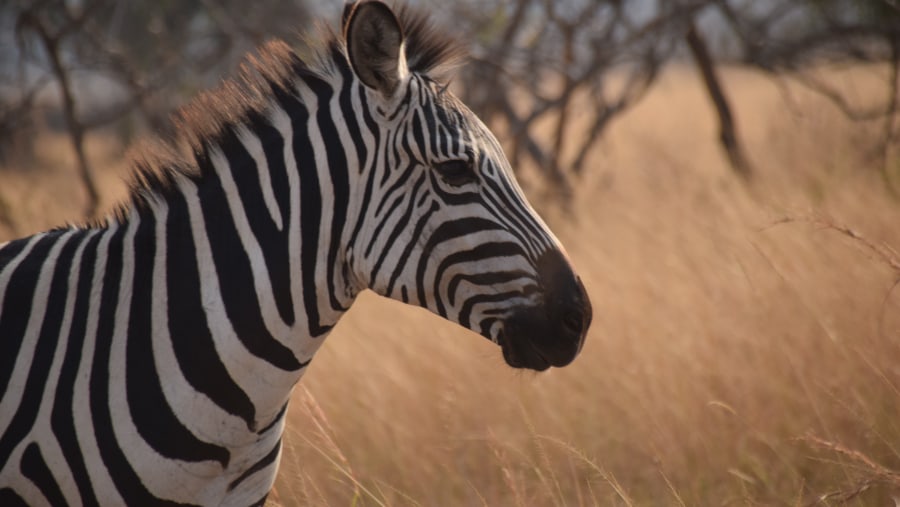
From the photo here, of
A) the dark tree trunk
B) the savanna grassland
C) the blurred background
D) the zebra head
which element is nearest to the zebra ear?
the zebra head

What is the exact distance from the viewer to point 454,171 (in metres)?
2.01

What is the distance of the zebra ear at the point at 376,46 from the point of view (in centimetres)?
195

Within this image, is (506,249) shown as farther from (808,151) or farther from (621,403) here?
(808,151)

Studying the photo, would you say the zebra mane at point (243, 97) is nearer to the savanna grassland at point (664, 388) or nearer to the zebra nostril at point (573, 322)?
the zebra nostril at point (573, 322)

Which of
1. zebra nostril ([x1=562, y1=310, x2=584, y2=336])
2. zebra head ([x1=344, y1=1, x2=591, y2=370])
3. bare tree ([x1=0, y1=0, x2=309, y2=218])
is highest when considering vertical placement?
bare tree ([x1=0, y1=0, x2=309, y2=218])

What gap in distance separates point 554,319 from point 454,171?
1.38ft

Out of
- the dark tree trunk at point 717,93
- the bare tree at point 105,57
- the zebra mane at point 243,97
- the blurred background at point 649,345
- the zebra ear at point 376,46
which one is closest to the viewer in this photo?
the zebra ear at point 376,46

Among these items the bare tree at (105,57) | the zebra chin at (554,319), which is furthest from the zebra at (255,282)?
the bare tree at (105,57)

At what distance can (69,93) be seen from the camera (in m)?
6.36

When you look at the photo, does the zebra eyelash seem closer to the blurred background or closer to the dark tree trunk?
the blurred background

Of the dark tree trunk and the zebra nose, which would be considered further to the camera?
the dark tree trunk

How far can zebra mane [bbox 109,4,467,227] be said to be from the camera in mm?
2168

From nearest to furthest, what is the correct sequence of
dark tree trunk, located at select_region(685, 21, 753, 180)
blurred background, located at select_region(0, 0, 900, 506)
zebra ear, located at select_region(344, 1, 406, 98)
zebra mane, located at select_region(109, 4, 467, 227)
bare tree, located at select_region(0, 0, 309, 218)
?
zebra ear, located at select_region(344, 1, 406, 98), zebra mane, located at select_region(109, 4, 467, 227), blurred background, located at select_region(0, 0, 900, 506), bare tree, located at select_region(0, 0, 309, 218), dark tree trunk, located at select_region(685, 21, 753, 180)

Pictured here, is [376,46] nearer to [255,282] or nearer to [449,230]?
[449,230]
